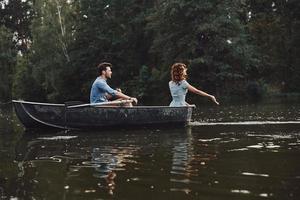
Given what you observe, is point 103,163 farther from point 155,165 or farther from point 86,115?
point 86,115

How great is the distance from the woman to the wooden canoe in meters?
0.55

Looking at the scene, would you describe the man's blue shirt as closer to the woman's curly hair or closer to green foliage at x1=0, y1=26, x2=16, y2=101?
the woman's curly hair

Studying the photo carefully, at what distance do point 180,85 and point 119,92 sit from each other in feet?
5.62

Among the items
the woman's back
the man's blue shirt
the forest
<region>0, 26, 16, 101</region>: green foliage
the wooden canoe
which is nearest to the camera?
the man's blue shirt

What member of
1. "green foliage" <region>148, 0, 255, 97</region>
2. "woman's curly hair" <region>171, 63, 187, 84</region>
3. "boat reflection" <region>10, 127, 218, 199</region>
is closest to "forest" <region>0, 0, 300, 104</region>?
"green foliage" <region>148, 0, 255, 97</region>

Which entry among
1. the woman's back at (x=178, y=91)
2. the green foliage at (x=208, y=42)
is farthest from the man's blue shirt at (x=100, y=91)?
the green foliage at (x=208, y=42)

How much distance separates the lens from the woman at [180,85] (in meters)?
15.4

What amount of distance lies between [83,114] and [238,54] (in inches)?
1019

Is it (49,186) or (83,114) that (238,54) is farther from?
(49,186)

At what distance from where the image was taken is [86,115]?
49.9 feet

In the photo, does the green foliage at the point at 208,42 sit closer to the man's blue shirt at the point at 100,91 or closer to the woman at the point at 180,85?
the woman at the point at 180,85

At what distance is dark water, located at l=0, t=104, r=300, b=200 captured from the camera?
684 centimetres

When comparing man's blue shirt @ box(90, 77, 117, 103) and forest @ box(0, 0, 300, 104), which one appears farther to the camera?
forest @ box(0, 0, 300, 104)

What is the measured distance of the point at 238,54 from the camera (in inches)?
1558
